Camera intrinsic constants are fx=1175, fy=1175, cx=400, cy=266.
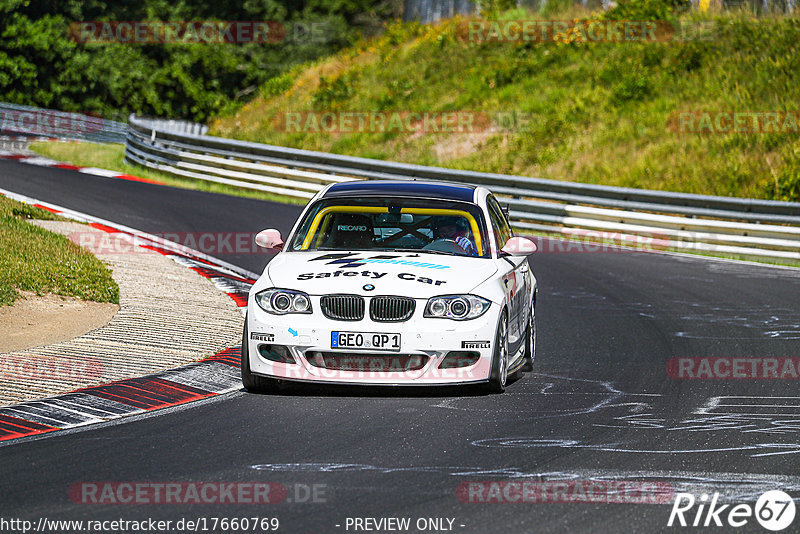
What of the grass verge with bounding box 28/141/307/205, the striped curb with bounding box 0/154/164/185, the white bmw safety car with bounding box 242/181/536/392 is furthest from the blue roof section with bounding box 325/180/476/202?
the striped curb with bounding box 0/154/164/185

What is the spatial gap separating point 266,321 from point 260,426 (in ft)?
3.20

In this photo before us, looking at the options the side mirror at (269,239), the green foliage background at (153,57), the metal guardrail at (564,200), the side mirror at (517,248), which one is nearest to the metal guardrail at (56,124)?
the green foliage background at (153,57)

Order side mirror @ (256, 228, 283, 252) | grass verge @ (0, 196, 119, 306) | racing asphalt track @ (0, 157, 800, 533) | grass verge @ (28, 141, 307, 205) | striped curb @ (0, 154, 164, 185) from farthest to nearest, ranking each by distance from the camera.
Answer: striped curb @ (0, 154, 164, 185) → grass verge @ (28, 141, 307, 205) → grass verge @ (0, 196, 119, 306) → side mirror @ (256, 228, 283, 252) → racing asphalt track @ (0, 157, 800, 533)

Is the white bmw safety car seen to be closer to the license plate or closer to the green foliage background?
the license plate

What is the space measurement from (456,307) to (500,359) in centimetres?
53

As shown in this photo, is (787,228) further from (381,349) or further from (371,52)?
(371,52)

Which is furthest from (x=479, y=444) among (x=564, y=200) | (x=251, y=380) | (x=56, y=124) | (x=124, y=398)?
(x=56, y=124)

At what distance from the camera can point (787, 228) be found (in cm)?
1992

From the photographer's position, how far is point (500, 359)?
8.59 meters

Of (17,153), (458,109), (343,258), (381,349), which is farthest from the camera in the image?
(458,109)

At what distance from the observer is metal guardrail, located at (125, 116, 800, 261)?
20266mm

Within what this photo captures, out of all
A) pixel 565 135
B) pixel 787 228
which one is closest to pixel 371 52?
pixel 565 135

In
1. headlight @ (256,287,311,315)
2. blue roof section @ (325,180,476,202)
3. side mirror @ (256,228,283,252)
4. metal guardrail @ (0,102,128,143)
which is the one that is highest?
blue roof section @ (325,180,476,202)

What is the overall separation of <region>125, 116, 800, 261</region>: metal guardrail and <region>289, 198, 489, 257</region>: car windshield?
11735mm
